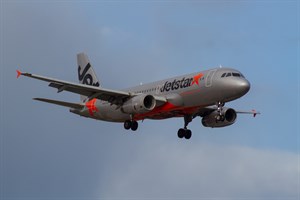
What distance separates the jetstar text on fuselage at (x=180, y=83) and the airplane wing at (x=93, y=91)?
122 cm

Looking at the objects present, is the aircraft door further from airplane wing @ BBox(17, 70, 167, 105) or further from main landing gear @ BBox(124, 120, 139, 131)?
main landing gear @ BBox(124, 120, 139, 131)

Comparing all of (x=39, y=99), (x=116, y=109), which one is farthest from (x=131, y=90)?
(x=39, y=99)

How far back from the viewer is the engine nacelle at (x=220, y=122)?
59.0 meters

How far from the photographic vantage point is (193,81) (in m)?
53.7

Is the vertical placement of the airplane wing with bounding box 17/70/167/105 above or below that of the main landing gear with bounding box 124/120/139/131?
above

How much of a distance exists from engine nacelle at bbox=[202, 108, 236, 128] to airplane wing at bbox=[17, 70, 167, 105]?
241 inches

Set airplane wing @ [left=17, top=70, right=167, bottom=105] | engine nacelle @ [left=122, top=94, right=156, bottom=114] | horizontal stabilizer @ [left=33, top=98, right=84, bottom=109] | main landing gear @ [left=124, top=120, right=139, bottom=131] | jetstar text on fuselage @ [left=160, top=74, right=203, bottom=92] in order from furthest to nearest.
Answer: horizontal stabilizer @ [left=33, top=98, right=84, bottom=109] → main landing gear @ [left=124, top=120, right=139, bottom=131] → engine nacelle @ [left=122, top=94, right=156, bottom=114] → airplane wing @ [left=17, top=70, right=167, bottom=105] → jetstar text on fuselage @ [left=160, top=74, right=203, bottom=92]

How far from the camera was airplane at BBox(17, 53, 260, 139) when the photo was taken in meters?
52.2

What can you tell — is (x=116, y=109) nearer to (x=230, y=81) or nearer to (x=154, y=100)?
(x=154, y=100)

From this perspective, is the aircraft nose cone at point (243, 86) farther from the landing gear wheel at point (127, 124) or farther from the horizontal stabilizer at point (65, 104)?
the horizontal stabilizer at point (65, 104)

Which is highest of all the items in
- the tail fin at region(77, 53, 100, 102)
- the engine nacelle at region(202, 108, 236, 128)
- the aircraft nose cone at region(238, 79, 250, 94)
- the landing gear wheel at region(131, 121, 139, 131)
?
the tail fin at region(77, 53, 100, 102)

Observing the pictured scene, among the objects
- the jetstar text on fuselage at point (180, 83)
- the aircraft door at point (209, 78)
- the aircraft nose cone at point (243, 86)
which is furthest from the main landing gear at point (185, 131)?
the aircraft nose cone at point (243, 86)

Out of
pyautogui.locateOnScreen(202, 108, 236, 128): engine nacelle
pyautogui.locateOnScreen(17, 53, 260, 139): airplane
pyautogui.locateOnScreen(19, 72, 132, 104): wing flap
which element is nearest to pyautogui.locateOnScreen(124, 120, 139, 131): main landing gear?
pyautogui.locateOnScreen(17, 53, 260, 139): airplane

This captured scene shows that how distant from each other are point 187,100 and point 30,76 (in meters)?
11.4
